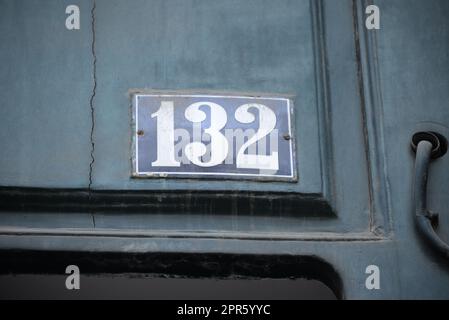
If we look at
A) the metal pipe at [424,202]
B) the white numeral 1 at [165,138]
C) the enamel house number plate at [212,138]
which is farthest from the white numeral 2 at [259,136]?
the metal pipe at [424,202]

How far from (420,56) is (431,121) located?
180mm

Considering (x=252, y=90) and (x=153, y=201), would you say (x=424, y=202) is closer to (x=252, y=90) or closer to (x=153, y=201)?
(x=252, y=90)

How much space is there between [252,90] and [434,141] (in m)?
0.43

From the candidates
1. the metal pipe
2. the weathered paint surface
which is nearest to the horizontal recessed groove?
the weathered paint surface

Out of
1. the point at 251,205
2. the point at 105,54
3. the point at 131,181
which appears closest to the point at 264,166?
the point at 251,205

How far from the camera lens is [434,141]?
268cm

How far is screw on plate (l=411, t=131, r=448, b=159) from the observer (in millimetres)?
2670

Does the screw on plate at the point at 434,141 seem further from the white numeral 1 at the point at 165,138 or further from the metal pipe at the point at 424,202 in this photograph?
the white numeral 1 at the point at 165,138

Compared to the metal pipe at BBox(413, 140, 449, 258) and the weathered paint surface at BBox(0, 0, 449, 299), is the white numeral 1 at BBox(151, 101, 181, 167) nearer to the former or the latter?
the weathered paint surface at BBox(0, 0, 449, 299)

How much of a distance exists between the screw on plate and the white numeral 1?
1.78 feet

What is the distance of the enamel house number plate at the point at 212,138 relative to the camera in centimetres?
262

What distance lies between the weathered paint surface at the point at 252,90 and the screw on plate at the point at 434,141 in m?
0.02

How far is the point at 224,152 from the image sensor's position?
2.63 metres

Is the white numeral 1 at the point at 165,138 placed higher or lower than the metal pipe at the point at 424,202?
higher
